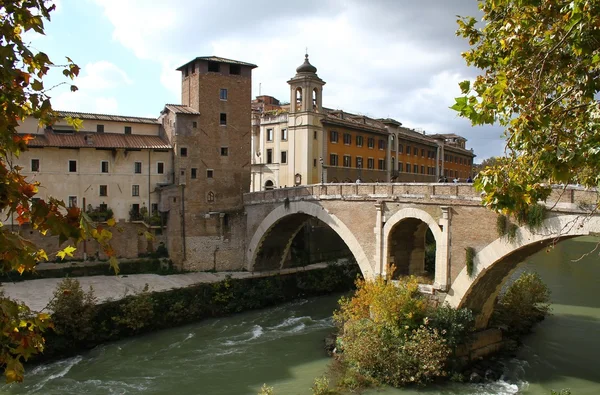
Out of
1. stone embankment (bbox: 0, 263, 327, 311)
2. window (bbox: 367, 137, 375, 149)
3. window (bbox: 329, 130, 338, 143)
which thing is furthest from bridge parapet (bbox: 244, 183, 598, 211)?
window (bbox: 367, 137, 375, 149)

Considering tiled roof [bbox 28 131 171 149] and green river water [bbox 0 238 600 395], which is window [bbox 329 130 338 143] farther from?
green river water [bbox 0 238 600 395]

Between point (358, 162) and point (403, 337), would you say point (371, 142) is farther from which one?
point (403, 337)

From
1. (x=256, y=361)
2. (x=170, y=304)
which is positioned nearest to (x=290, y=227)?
(x=170, y=304)

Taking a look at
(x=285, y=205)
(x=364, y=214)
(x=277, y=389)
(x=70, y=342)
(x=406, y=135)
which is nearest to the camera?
(x=277, y=389)

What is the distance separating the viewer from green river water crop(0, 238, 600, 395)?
16812mm

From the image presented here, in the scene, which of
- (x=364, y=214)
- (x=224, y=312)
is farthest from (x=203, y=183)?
(x=364, y=214)

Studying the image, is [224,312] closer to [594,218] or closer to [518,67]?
[594,218]

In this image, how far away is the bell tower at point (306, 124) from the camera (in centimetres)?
3559

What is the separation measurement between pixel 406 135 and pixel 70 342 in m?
35.6

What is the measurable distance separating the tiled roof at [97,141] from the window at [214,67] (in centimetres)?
534

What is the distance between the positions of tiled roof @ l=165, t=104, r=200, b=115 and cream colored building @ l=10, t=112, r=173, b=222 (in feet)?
6.74

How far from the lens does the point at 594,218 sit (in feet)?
47.3

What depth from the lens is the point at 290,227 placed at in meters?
31.2

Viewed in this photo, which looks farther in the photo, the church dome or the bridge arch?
the church dome
